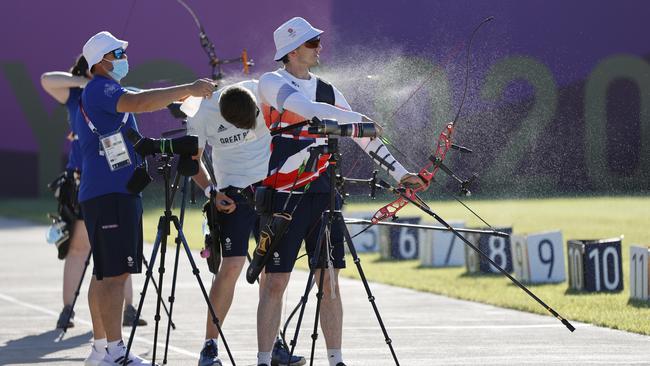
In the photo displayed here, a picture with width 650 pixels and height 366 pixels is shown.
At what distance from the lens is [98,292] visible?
29.8ft

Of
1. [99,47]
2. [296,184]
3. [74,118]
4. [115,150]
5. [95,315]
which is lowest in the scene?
[95,315]

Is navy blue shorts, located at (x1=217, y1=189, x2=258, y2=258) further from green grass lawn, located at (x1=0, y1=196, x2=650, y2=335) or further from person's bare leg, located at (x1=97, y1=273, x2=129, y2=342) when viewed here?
green grass lawn, located at (x1=0, y1=196, x2=650, y2=335)

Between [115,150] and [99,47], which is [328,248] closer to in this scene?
[115,150]

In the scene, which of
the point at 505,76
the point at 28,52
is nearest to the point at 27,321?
the point at 505,76

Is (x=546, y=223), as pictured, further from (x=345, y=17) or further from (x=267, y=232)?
(x=267, y=232)

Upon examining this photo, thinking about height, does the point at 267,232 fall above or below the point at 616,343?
above

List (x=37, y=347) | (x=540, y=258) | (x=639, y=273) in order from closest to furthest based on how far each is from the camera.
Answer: (x=37, y=347)
(x=639, y=273)
(x=540, y=258)

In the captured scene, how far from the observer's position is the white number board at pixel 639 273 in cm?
1276

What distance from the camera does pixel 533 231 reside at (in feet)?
78.3

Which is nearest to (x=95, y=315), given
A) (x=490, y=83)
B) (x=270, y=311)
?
(x=270, y=311)

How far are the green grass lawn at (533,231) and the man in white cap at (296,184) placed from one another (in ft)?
10.6

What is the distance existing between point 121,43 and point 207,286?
6817mm

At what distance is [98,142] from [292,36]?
1.43 meters

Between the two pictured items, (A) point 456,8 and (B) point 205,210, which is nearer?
(B) point 205,210
